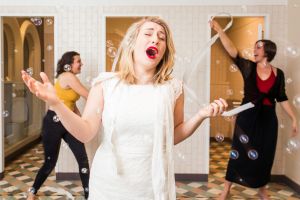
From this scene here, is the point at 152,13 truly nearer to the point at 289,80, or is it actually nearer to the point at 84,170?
the point at 289,80

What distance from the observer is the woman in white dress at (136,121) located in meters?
1.07

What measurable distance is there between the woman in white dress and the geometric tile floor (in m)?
1.97

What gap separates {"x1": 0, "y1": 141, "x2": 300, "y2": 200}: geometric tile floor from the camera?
2.98 meters

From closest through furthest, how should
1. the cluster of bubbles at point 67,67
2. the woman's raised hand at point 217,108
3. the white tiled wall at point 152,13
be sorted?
the woman's raised hand at point 217,108 < the cluster of bubbles at point 67,67 < the white tiled wall at point 152,13

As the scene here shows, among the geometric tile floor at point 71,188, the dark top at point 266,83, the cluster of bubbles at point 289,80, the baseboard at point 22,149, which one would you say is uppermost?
the cluster of bubbles at point 289,80

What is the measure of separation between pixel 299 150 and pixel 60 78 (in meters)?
2.26

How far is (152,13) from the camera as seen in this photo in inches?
126

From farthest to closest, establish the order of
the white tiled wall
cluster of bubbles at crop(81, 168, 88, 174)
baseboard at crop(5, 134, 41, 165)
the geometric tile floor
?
baseboard at crop(5, 134, 41, 165), the white tiled wall, the geometric tile floor, cluster of bubbles at crop(81, 168, 88, 174)

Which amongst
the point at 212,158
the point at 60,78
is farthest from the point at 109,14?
the point at 212,158

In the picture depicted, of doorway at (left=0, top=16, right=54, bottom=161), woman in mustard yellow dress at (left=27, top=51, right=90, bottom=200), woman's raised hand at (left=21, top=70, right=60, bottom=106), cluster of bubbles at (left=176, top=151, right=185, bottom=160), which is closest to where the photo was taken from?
woman's raised hand at (left=21, top=70, right=60, bottom=106)

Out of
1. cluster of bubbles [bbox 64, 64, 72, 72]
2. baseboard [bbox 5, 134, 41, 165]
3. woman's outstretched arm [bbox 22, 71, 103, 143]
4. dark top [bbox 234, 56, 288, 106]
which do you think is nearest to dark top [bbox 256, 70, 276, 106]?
dark top [bbox 234, 56, 288, 106]

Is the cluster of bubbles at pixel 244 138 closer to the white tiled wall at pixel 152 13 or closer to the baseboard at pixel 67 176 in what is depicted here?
the white tiled wall at pixel 152 13

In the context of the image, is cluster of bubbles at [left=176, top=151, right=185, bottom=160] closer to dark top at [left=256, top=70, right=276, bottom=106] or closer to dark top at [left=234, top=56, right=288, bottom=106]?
dark top at [left=234, top=56, right=288, bottom=106]

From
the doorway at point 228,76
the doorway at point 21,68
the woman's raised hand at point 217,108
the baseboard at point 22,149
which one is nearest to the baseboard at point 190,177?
the doorway at point 228,76
